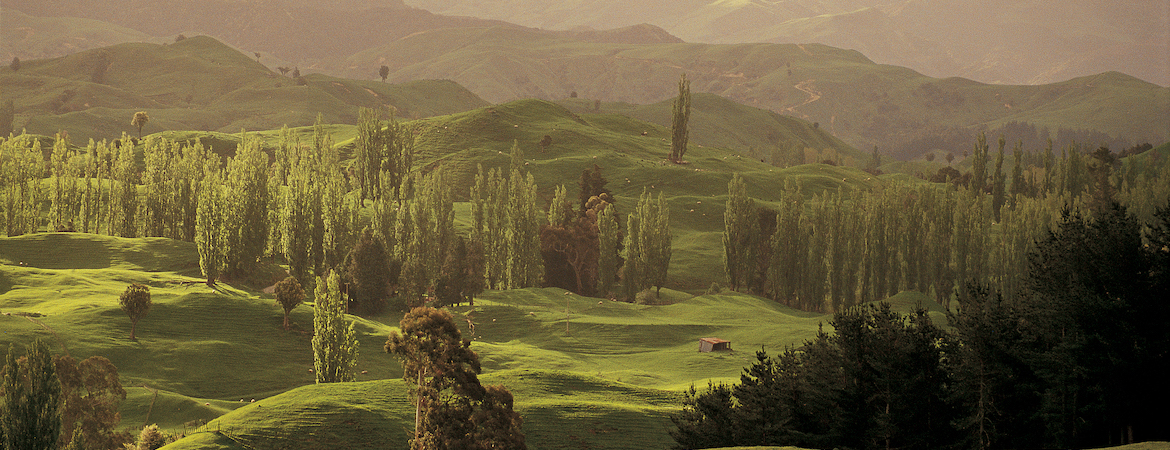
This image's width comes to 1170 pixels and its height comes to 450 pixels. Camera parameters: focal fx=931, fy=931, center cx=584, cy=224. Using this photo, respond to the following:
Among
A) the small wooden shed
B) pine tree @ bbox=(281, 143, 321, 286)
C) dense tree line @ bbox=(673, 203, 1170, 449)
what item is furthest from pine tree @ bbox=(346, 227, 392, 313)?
dense tree line @ bbox=(673, 203, 1170, 449)

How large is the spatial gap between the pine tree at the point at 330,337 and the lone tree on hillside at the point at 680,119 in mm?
93300

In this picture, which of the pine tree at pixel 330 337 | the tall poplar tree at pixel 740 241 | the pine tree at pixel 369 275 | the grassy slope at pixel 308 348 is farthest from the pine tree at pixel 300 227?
the tall poplar tree at pixel 740 241

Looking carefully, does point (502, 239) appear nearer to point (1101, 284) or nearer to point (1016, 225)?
point (1016, 225)

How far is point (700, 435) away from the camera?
140 feet

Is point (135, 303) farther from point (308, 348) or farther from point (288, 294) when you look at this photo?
point (308, 348)

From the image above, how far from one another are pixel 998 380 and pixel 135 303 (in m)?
56.4

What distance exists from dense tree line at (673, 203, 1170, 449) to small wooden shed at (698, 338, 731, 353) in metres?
35.7

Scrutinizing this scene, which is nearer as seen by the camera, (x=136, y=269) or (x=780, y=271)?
(x=136, y=269)

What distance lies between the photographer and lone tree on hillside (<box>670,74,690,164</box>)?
150 m

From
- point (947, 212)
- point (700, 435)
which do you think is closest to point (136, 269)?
point (700, 435)

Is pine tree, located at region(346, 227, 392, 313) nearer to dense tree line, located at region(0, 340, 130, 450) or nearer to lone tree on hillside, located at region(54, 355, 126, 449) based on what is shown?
dense tree line, located at region(0, 340, 130, 450)

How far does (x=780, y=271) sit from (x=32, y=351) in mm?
85337

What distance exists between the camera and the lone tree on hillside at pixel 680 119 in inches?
5920

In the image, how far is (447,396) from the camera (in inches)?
1657
